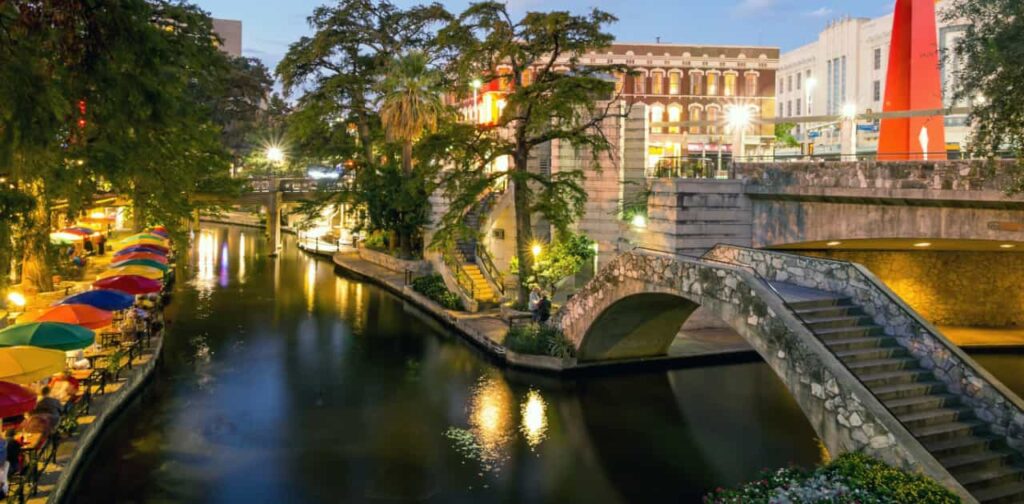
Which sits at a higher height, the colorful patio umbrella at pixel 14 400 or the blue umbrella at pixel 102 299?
the blue umbrella at pixel 102 299

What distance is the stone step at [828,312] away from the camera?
1623cm

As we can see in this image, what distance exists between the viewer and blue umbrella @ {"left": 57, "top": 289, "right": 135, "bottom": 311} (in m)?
23.0

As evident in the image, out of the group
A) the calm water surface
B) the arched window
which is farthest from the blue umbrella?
the arched window

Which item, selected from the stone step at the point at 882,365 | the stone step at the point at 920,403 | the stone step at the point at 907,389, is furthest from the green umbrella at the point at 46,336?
→ the stone step at the point at 920,403

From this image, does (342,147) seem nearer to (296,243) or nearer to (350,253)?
(350,253)

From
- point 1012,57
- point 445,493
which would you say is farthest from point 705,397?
point 1012,57

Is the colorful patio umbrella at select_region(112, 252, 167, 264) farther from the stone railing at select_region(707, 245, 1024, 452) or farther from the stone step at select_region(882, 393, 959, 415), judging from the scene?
the stone step at select_region(882, 393, 959, 415)

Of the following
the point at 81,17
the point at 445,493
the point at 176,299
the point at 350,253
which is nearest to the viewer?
the point at 81,17

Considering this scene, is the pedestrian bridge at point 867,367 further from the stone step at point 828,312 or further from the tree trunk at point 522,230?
the tree trunk at point 522,230

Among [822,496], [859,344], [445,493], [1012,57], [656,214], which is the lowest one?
[445,493]

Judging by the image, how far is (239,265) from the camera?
51906 millimetres

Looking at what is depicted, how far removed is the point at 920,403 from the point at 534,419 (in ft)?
29.5

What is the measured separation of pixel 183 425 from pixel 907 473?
15808 mm

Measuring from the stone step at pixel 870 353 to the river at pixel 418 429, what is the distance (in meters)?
3.22
